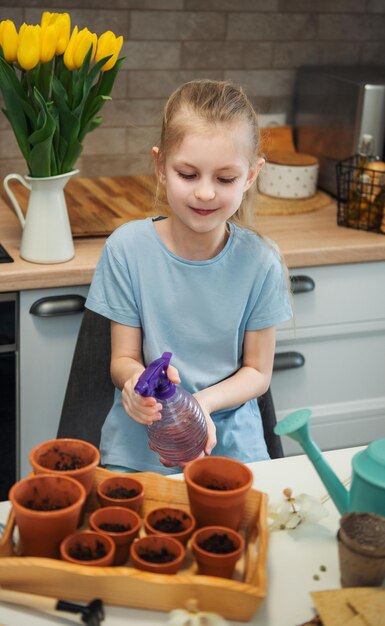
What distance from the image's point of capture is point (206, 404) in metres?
1.62

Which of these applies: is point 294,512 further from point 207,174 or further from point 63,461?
point 207,174

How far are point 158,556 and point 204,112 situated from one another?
0.80 meters

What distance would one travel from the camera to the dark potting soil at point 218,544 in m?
1.09

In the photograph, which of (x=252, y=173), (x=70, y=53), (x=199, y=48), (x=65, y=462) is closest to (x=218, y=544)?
(x=65, y=462)

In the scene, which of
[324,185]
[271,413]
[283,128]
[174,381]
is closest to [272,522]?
[174,381]

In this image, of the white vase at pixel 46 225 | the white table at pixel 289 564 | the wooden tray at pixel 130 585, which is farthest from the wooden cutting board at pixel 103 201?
the wooden tray at pixel 130 585

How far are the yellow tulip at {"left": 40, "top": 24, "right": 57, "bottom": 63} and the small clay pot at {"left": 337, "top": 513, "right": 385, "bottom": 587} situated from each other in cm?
119

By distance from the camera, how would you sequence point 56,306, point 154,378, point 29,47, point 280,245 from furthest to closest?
point 280,245
point 56,306
point 29,47
point 154,378

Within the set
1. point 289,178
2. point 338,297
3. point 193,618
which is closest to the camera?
point 193,618

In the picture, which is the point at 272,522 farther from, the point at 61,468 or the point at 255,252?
the point at 255,252

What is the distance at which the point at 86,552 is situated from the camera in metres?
1.07

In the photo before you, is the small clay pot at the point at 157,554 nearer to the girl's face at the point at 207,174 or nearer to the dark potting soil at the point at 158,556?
the dark potting soil at the point at 158,556

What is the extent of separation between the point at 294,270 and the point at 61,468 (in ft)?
3.97

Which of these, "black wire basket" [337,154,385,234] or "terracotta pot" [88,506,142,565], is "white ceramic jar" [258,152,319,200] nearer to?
"black wire basket" [337,154,385,234]
